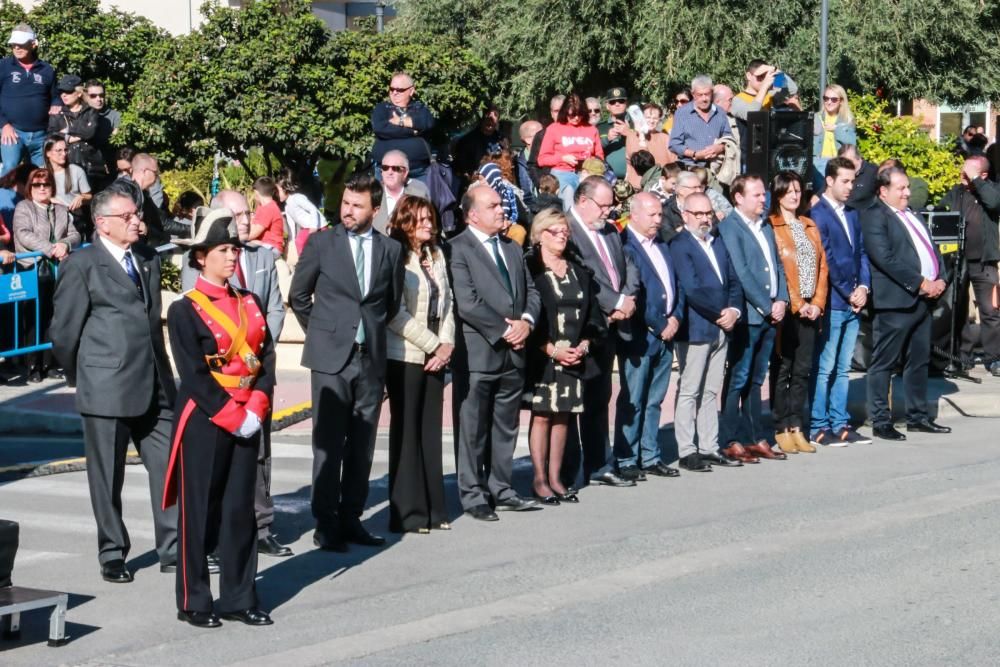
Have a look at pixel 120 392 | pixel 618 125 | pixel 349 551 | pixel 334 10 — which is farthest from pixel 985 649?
pixel 334 10

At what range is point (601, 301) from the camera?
11844 mm

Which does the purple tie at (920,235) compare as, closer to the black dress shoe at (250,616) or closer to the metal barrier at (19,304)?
the metal barrier at (19,304)

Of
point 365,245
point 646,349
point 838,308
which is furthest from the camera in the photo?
point 838,308

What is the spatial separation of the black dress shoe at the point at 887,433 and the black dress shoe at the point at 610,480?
3.00 metres

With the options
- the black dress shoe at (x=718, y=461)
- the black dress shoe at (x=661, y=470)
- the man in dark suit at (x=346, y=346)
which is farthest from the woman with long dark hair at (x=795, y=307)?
the man in dark suit at (x=346, y=346)

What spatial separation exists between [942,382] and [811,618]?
28.5 feet

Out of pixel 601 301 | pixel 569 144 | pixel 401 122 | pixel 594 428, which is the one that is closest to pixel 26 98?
pixel 401 122

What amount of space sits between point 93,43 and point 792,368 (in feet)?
47.9

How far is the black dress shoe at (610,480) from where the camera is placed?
12.0m

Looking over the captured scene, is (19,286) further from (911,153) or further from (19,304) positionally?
(911,153)

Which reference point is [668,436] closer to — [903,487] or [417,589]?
[903,487]

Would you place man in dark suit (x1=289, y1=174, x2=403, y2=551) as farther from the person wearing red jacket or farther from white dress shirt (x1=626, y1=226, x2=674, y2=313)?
the person wearing red jacket

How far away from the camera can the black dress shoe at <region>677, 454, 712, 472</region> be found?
12.6 m

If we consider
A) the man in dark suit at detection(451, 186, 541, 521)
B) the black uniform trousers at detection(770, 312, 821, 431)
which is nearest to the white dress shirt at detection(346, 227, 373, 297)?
the man in dark suit at detection(451, 186, 541, 521)
